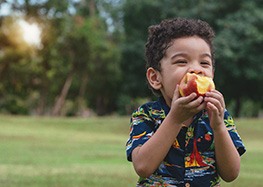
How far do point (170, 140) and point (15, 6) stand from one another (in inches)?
1330

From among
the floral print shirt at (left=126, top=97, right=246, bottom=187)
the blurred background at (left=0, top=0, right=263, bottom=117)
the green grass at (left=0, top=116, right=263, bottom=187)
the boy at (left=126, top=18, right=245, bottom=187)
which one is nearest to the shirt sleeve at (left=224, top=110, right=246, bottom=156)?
the boy at (left=126, top=18, right=245, bottom=187)

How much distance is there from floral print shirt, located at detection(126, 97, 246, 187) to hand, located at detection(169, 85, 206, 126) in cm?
23

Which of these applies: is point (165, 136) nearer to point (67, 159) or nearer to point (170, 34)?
point (170, 34)

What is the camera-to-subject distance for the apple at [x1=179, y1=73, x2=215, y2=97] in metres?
2.96

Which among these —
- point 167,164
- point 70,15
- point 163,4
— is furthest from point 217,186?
point 70,15

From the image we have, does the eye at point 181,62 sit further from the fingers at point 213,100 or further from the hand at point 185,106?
the fingers at point 213,100

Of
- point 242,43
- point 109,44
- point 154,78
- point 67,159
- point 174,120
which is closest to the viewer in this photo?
point 174,120

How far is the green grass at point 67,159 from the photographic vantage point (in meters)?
9.18

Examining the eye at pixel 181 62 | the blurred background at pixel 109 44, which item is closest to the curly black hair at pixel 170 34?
the eye at pixel 181 62

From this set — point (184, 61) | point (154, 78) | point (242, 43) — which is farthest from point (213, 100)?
point (242, 43)

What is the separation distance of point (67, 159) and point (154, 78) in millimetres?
10785

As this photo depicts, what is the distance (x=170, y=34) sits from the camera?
3.41 m

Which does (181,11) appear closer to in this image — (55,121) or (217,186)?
(55,121)

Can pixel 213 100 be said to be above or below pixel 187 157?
above
